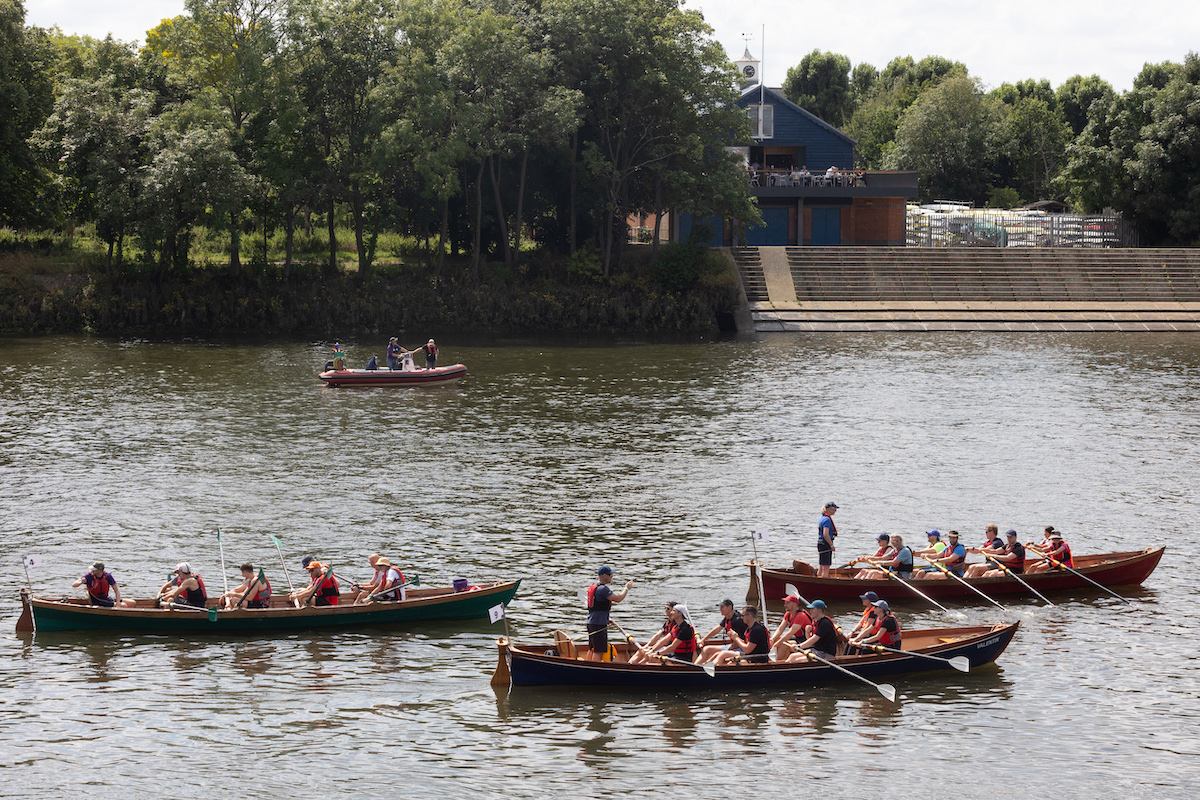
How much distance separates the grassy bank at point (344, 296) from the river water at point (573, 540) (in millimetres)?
11403

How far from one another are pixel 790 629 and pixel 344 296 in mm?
54743

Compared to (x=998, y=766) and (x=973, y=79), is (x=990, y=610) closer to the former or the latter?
(x=998, y=766)

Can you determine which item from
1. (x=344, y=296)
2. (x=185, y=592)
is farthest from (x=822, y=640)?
A: (x=344, y=296)

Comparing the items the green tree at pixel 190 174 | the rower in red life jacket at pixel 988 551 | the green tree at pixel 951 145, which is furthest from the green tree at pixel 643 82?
the green tree at pixel 951 145

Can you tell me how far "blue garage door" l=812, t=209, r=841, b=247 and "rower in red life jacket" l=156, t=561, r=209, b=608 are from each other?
2607 inches

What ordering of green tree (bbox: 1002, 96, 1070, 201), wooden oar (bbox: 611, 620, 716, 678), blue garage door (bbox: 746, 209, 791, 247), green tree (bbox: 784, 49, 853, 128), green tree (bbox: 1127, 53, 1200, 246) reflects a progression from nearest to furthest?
1. wooden oar (bbox: 611, 620, 716, 678)
2. green tree (bbox: 1127, 53, 1200, 246)
3. blue garage door (bbox: 746, 209, 791, 247)
4. green tree (bbox: 1002, 96, 1070, 201)
5. green tree (bbox: 784, 49, 853, 128)

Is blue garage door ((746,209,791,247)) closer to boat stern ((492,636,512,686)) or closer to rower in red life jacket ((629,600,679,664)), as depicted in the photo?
rower in red life jacket ((629,600,679,664))

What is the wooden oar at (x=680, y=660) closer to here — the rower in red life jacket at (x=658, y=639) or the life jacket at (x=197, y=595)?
the rower in red life jacket at (x=658, y=639)

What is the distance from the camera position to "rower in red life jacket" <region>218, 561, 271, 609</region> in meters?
22.5

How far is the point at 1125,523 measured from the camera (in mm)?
29875

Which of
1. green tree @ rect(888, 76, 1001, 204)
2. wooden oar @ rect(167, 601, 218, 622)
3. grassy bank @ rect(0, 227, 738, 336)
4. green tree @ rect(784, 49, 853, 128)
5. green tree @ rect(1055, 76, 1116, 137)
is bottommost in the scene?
wooden oar @ rect(167, 601, 218, 622)

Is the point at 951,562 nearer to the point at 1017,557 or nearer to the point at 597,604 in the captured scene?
the point at 1017,557

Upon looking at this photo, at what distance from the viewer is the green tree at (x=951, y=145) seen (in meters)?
117

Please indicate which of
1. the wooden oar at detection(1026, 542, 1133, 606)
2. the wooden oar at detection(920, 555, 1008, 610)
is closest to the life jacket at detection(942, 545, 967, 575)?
the wooden oar at detection(920, 555, 1008, 610)
